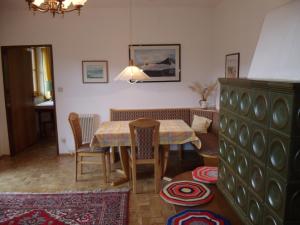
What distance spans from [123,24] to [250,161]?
3.92 m

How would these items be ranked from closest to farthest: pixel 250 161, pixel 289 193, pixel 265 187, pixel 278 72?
pixel 289 193 < pixel 265 187 < pixel 250 161 < pixel 278 72

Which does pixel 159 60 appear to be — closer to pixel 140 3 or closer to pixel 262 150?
pixel 140 3

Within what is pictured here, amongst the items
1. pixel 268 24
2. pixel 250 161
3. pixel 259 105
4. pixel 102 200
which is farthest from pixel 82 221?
pixel 268 24

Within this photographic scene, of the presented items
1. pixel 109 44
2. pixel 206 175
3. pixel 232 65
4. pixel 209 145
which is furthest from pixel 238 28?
pixel 206 175

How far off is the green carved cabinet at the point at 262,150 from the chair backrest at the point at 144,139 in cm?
149

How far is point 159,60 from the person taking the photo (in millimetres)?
4750

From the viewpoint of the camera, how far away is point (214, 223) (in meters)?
1.44

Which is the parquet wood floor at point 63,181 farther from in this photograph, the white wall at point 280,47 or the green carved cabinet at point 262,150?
the white wall at point 280,47

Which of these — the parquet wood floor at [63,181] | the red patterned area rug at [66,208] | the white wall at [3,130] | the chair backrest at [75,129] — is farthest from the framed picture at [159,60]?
the white wall at [3,130]

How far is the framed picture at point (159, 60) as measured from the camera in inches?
185

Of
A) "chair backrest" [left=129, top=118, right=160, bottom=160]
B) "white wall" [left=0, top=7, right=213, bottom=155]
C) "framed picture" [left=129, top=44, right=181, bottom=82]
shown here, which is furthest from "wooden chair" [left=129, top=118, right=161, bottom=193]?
"framed picture" [left=129, top=44, right=181, bottom=82]

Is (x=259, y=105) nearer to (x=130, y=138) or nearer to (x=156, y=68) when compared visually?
(x=130, y=138)

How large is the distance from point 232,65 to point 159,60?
1404 mm

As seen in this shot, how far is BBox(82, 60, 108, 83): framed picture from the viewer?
472cm
